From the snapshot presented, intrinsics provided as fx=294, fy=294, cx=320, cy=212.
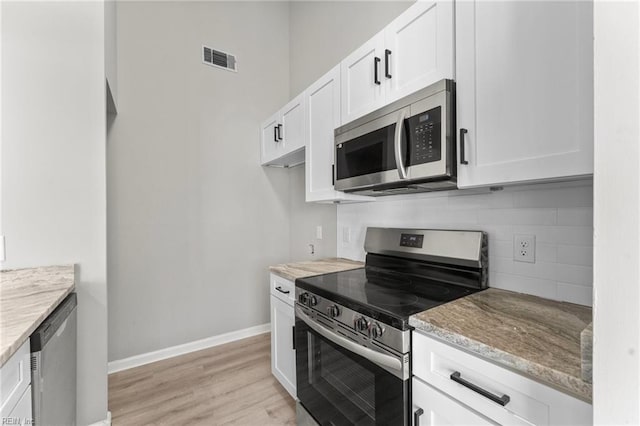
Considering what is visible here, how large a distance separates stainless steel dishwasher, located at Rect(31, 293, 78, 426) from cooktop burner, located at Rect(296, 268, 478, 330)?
1079 millimetres

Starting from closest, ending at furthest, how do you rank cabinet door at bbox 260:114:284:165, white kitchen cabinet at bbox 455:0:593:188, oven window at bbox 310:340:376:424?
white kitchen cabinet at bbox 455:0:593:188 < oven window at bbox 310:340:376:424 < cabinet door at bbox 260:114:284:165

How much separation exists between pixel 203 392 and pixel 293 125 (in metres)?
2.15

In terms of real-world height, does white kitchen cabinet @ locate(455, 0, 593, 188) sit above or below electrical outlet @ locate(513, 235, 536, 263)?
above

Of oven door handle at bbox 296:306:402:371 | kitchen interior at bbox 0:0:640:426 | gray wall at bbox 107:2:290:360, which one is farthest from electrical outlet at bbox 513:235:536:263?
gray wall at bbox 107:2:290:360

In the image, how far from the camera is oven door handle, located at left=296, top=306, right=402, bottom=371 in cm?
109

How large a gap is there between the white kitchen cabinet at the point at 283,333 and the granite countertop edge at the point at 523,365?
1078 millimetres

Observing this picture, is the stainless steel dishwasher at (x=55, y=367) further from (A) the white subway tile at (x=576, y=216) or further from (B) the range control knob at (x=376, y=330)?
(A) the white subway tile at (x=576, y=216)

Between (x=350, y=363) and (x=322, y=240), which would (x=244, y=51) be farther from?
(x=350, y=363)

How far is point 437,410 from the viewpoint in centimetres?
98

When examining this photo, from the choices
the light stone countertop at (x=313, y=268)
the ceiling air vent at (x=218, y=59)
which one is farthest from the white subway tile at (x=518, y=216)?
the ceiling air vent at (x=218, y=59)

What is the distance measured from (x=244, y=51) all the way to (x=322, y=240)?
2.15 metres

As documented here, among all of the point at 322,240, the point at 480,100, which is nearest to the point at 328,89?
the point at 480,100

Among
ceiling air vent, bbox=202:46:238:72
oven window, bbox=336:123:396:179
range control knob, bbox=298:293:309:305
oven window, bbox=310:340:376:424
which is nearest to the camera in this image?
oven window, bbox=310:340:376:424

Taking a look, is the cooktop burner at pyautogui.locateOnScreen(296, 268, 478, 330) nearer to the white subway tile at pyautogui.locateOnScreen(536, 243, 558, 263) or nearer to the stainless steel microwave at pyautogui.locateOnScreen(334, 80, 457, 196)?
the white subway tile at pyautogui.locateOnScreen(536, 243, 558, 263)
